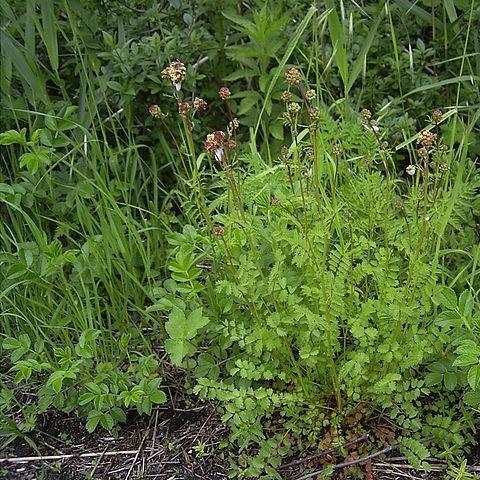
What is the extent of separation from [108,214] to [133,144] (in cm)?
33

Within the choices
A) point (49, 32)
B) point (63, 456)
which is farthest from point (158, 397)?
point (49, 32)

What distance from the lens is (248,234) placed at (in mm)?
1501

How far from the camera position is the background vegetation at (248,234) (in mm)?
1527

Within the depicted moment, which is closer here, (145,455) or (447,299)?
(447,299)

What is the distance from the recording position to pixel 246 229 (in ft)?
4.92

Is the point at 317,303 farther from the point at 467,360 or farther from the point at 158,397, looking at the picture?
the point at 158,397

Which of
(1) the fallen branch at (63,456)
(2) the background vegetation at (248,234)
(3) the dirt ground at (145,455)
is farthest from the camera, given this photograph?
(1) the fallen branch at (63,456)

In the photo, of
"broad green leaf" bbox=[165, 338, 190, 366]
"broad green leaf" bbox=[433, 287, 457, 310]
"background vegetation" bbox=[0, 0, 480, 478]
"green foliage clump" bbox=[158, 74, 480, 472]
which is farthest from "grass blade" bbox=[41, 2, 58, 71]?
"broad green leaf" bbox=[433, 287, 457, 310]

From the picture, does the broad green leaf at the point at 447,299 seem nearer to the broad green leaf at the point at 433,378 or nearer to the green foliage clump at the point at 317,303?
the green foliage clump at the point at 317,303

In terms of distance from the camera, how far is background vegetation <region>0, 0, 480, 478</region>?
1.53 meters

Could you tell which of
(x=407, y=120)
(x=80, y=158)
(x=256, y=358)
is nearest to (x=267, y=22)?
(x=407, y=120)

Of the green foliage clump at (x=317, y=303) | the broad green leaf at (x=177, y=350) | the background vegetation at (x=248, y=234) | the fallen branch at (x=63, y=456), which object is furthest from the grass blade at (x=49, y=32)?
the fallen branch at (x=63, y=456)

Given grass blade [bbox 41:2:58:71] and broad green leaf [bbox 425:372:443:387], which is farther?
grass blade [bbox 41:2:58:71]

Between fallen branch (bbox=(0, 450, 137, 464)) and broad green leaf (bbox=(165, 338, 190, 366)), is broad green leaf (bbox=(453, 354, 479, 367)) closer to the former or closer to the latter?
broad green leaf (bbox=(165, 338, 190, 366))
